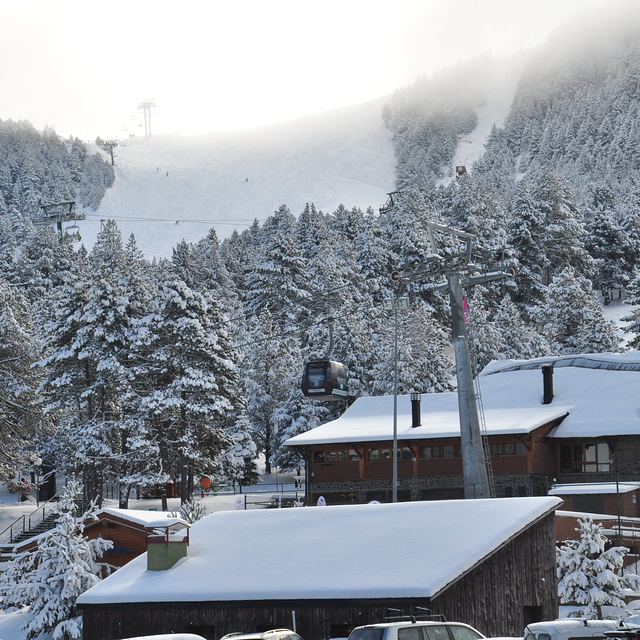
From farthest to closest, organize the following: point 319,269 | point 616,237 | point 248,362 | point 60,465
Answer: point 616,237 → point 319,269 → point 248,362 → point 60,465

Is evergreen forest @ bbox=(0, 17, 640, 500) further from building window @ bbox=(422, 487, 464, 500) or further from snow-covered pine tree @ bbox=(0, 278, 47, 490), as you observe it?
building window @ bbox=(422, 487, 464, 500)

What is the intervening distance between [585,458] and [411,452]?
8.57m

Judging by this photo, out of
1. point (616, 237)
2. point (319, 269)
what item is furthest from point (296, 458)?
point (616, 237)

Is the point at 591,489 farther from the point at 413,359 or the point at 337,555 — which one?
the point at 413,359

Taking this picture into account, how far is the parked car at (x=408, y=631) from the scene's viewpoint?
57.5 feet

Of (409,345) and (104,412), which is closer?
(104,412)

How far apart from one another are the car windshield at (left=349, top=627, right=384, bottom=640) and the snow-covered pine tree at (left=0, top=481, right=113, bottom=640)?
1524 cm

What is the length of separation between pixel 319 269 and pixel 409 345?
109ft

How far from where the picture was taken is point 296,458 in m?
73.2

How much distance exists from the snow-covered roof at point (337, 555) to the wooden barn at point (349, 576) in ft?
0.10

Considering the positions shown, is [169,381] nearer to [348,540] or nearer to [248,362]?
[248,362]

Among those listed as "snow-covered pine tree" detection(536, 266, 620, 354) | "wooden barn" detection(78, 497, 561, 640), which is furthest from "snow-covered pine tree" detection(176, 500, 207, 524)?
"snow-covered pine tree" detection(536, 266, 620, 354)

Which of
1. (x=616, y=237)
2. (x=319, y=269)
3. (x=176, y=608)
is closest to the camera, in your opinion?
(x=176, y=608)

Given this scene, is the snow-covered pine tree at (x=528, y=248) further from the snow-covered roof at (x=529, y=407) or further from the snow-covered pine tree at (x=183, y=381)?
the snow-covered pine tree at (x=183, y=381)
